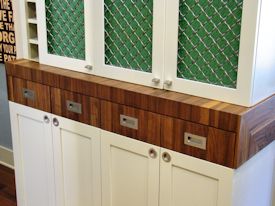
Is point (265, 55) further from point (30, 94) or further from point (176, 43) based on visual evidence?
point (30, 94)

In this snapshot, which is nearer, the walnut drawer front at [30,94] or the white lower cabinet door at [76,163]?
the white lower cabinet door at [76,163]

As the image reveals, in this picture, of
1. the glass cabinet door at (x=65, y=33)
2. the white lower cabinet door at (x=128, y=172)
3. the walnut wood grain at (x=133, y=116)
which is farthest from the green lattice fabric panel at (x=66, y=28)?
the white lower cabinet door at (x=128, y=172)

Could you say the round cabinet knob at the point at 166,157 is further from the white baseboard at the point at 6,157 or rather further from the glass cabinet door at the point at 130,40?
the white baseboard at the point at 6,157

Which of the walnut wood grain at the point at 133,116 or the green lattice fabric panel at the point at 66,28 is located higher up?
the green lattice fabric panel at the point at 66,28

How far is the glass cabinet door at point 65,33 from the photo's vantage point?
6.05ft

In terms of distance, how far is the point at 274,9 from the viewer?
1417mm

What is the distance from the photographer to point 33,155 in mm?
2154

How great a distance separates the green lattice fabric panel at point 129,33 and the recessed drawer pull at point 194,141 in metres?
0.34

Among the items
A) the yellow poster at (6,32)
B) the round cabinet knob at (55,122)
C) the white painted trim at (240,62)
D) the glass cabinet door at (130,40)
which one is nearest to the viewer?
the white painted trim at (240,62)

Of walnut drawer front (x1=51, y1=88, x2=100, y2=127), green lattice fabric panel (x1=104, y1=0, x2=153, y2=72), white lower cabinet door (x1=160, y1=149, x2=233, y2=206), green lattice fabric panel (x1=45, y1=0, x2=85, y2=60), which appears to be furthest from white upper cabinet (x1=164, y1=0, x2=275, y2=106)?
green lattice fabric panel (x1=45, y1=0, x2=85, y2=60)

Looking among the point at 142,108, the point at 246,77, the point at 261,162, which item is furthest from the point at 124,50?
the point at 261,162

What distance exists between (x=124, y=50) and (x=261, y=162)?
745mm

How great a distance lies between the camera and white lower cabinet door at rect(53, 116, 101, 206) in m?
1.88

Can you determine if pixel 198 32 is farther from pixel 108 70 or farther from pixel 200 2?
pixel 108 70
